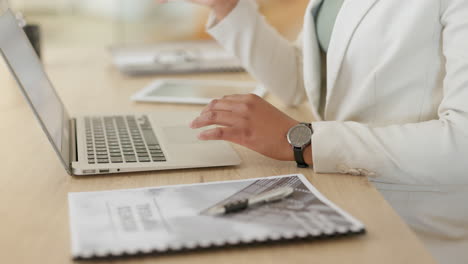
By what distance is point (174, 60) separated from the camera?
1.87m

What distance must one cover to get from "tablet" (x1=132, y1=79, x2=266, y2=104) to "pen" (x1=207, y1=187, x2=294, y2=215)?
663mm

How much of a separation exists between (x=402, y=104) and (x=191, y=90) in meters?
0.63

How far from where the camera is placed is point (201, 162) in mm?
1013

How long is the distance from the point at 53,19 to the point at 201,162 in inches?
86.9

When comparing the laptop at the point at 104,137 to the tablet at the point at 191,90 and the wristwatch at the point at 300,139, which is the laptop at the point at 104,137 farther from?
the tablet at the point at 191,90

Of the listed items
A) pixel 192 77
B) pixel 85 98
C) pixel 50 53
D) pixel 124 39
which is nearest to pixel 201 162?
pixel 85 98

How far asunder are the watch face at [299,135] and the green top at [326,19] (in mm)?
358

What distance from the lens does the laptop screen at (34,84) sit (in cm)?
95

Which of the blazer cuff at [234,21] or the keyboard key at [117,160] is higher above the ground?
the blazer cuff at [234,21]

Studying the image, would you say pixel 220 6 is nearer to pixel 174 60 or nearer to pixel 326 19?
pixel 326 19

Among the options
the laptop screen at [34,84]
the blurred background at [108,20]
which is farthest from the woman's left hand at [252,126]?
the blurred background at [108,20]

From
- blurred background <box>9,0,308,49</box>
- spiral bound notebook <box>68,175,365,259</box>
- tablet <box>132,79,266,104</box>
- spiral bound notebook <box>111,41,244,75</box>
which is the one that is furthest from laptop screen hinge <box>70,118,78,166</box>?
blurred background <box>9,0,308,49</box>

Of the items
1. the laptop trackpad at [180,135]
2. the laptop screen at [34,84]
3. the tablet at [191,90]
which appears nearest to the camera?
the laptop screen at [34,84]

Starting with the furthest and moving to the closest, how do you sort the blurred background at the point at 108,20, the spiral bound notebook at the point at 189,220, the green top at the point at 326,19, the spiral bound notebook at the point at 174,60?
the blurred background at the point at 108,20
the spiral bound notebook at the point at 174,60
the green top at the point at 326,19
the spiral bound notebook at the point at 189,220
